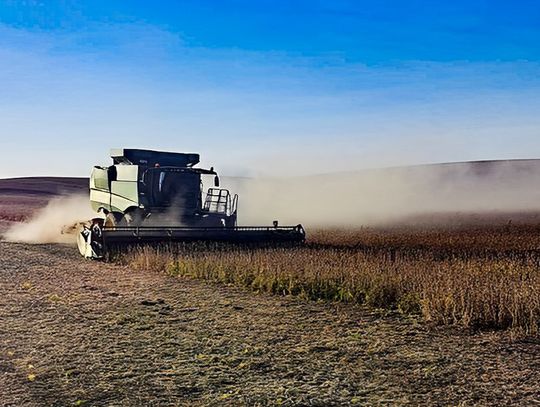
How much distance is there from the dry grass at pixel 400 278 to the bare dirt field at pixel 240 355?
1.58 feet

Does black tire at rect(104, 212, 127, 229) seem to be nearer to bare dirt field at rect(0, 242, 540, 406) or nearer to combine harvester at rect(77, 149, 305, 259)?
combine harvester at rect(77, 149, 305, 259)

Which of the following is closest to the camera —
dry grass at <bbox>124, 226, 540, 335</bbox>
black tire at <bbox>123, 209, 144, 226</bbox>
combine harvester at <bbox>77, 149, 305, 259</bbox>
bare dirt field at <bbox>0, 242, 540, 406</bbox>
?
bare dirt field at <bbox>0, 242, 540, 406</bbox>

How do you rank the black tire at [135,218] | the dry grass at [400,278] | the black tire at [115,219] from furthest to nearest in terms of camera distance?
the black tire at [115,219], the black tire at [135,218], the dry grass at [400,278]

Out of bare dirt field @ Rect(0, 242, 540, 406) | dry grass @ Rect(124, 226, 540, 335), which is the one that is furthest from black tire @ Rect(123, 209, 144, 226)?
bare dirt field @ Rect(0, 242, 540, 406)

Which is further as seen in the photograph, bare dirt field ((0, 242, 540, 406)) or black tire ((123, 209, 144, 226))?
black tire ((123, 209, 144, 226))

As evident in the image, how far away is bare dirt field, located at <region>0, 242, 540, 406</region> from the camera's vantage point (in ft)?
18.1

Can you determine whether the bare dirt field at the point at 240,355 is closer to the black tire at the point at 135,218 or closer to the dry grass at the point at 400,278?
the dry grass at the point at 400,278

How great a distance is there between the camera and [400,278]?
33.1 feet

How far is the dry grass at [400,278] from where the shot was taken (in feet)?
26.4

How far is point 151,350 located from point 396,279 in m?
4.55

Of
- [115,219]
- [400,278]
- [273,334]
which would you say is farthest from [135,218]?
[273,334]

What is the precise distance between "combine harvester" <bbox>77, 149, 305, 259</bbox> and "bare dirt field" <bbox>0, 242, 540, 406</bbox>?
7.14 metres

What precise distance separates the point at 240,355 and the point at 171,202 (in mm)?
12748

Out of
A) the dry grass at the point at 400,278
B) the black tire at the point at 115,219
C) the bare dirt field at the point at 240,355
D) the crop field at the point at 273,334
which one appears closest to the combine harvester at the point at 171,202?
the black tire at the point at 115,219
